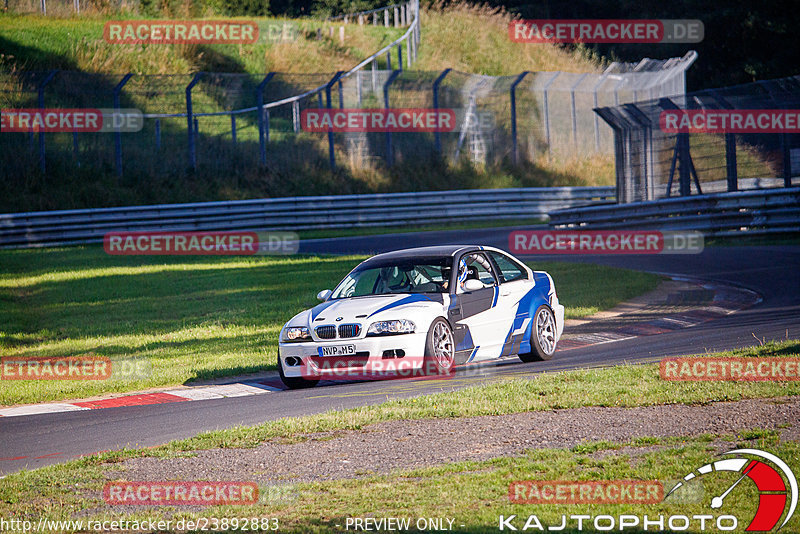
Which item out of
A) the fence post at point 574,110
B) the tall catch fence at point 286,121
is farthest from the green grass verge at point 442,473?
the fence post at point 574,110

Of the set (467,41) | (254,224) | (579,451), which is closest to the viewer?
(579,451)

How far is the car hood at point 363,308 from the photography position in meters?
10.0

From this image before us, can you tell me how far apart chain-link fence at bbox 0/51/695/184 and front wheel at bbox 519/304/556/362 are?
1909 centimetres

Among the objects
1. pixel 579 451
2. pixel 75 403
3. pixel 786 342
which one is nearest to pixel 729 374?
pixel 786 342

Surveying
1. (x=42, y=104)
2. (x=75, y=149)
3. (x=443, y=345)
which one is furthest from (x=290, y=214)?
(x=443, y=345)

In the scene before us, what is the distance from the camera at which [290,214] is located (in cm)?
2859

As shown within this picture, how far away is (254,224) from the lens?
2802cm

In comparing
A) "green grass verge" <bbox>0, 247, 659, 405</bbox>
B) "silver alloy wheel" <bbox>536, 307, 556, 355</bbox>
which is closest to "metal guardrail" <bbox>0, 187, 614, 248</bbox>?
"green grass verge" <bbox>0, 247, 659, 405</bbox>

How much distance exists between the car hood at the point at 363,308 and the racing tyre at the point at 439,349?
0.91 feet

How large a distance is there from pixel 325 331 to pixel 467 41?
1650 inches

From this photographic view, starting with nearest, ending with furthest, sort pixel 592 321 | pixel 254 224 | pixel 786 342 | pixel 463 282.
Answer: pixel 786 342 < pixel 463 282 < pixel 592 321 < pixel 254 224

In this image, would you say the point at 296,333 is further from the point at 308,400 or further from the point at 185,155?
the point at 185,155

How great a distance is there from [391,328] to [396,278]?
1304 millimetres

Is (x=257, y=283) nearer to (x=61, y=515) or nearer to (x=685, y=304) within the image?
(x=685, y=304)
